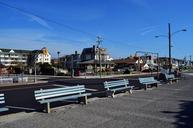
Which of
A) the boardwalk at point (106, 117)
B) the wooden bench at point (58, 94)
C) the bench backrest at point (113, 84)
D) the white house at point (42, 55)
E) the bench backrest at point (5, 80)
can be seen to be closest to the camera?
the boardwalk at point (106, 117)

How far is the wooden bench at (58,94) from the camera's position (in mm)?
12391

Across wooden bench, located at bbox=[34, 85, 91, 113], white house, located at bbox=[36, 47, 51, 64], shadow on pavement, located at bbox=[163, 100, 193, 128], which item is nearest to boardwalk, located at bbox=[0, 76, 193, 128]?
shadow on pavement, located at bbox=[163, 100, 193, 128]

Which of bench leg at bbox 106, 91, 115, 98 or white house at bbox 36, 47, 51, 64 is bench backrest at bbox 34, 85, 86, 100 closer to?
bench leg at bbox 106, 91, 115, 98

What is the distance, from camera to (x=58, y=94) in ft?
44.0

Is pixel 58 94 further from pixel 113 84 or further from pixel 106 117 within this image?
pixel 113 84

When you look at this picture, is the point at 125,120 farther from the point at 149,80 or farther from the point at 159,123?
the point at 149,80

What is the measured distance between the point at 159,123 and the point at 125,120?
42.3 inches

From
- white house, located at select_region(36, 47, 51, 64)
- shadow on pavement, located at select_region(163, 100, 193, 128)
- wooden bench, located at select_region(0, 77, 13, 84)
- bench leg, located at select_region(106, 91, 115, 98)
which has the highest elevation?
white house, located at select_region(36, 47, 51, 64)

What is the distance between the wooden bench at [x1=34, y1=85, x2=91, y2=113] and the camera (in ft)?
40.7

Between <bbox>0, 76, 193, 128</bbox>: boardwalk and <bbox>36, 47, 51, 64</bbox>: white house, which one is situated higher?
<bbox>36, 47, 51, 64</bbox>: white house

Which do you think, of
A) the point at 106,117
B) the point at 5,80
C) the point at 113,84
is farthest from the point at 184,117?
the point at 5,80

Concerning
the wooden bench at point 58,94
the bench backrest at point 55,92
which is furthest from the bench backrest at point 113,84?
the bench backrest at point 55,92

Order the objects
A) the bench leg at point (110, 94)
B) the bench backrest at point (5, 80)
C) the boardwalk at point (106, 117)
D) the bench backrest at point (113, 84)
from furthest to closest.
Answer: the bench backrest at point (5, 80)
the bench backrest at point (113, 84)
the bench leg at point (110, 94)
the boardwalk at point (106, 117)

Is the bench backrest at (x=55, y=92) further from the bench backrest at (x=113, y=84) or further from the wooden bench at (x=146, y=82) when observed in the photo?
the wooden bench at (x=146, y=82)
